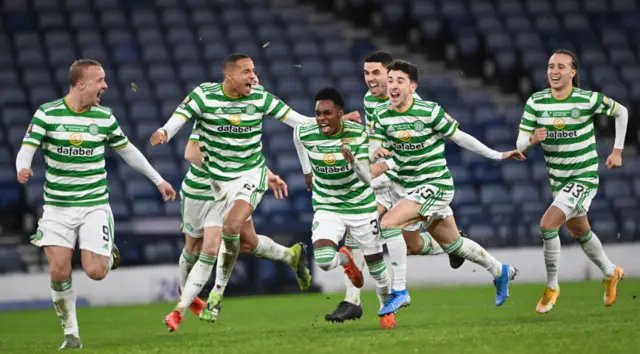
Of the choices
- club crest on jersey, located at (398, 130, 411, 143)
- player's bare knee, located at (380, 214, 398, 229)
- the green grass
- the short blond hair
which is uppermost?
the short blond hair

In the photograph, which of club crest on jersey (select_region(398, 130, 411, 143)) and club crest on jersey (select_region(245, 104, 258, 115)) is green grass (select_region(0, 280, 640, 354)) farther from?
club crest on jersey (select_region(245, 104, 258, 115))

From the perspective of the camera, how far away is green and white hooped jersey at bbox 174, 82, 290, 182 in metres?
11.3

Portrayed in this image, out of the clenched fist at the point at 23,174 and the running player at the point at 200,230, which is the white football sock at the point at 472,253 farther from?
the clenched fist at the point at 23,174

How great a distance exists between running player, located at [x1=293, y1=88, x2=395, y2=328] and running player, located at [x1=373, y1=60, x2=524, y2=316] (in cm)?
22

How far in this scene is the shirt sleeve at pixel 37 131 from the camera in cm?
990

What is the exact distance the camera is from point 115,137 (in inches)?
405

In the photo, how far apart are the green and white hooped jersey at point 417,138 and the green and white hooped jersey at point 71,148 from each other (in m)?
2.51

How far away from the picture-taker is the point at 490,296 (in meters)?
16.1

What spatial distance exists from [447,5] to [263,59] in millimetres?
4002

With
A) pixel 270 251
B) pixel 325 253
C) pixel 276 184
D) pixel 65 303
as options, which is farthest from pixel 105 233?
pixel 270 251

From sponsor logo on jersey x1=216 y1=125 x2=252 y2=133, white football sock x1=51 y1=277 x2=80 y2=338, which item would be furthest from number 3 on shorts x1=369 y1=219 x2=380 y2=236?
white football sock x1=51 y1=277 x2=80 y2=338

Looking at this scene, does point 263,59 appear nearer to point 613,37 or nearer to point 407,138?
point 613,37

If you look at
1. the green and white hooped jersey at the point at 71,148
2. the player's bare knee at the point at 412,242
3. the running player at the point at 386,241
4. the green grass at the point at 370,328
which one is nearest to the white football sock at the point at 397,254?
the running player at the point at 386,241

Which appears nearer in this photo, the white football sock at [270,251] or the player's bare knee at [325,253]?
the player's bare knee at [325,253]
